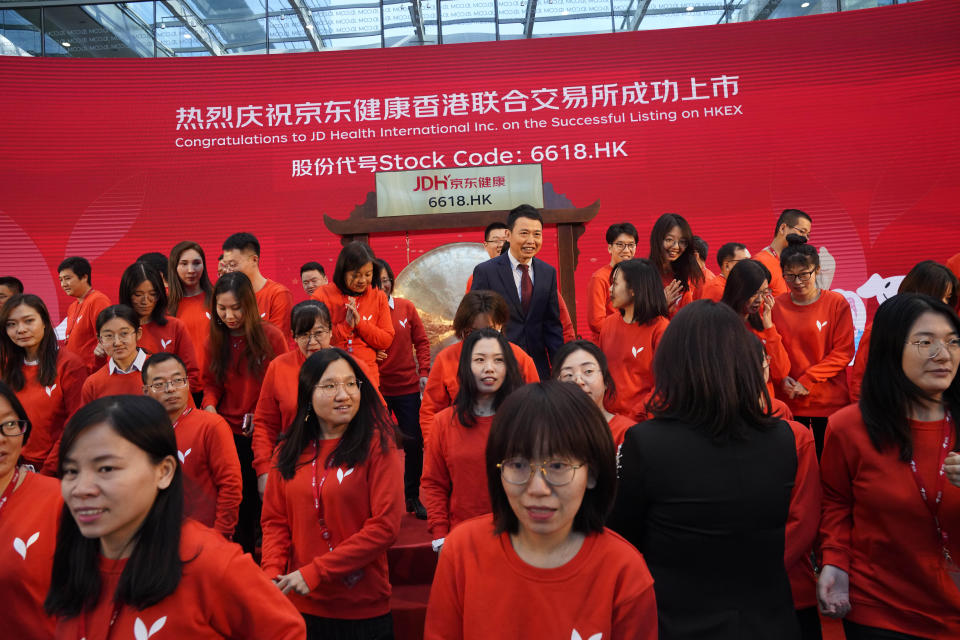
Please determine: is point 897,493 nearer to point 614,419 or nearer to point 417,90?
point 614,419

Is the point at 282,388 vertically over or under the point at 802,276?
under

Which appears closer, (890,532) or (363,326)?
(890,532)

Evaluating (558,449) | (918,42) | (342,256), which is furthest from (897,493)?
(918,42)

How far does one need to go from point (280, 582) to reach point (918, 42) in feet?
27.0

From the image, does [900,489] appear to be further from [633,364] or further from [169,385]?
[169,385]

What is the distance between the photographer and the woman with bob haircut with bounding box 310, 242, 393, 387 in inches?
152

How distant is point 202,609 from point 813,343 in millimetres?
3036

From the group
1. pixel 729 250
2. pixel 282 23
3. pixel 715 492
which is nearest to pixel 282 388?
pixel 715 492

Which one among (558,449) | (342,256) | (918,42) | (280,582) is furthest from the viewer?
(918,42)

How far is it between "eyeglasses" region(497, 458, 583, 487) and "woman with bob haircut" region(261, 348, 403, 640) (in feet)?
3.07

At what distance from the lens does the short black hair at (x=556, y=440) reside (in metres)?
1.33

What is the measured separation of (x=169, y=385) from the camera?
2.77 meters

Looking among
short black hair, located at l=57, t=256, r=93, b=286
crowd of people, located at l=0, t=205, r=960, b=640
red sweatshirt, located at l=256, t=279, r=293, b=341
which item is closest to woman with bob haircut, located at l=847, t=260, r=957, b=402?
crowd of people, located at l=0, t=205, r=960, b=640

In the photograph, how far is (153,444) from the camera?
1.40m
